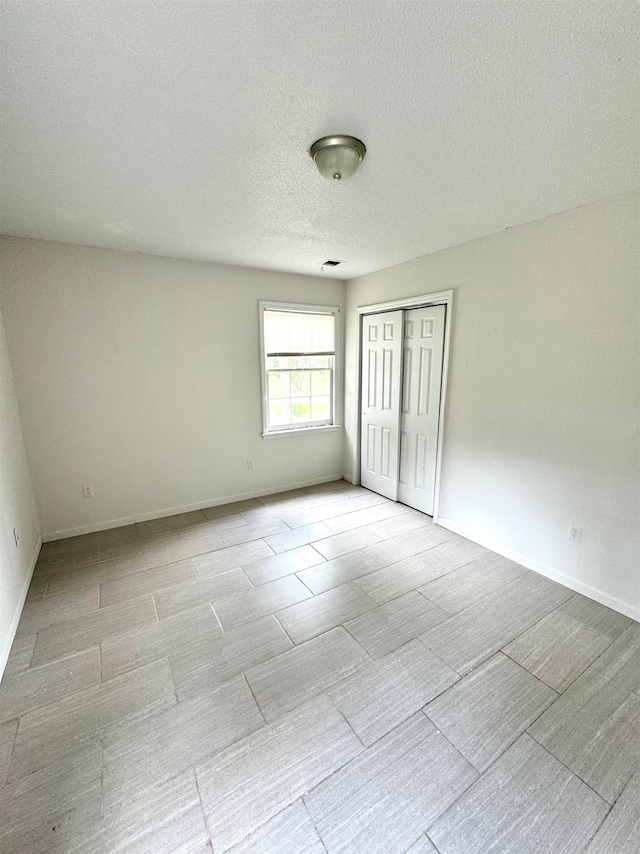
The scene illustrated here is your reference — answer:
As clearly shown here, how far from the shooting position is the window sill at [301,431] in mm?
3945

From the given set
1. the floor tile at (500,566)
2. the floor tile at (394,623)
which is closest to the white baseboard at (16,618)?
the floor tile at (394,623)

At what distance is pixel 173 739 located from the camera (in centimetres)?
144

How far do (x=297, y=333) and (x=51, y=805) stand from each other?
12.3 feet

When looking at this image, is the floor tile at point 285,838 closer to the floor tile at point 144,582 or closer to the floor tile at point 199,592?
the floor tile at point 199,592

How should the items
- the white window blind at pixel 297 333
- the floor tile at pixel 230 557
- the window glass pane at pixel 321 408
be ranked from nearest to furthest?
the floor tile at pixel 230 557 → the white window blind at pixel 297 333 → the window glass pane at pixel 321 408

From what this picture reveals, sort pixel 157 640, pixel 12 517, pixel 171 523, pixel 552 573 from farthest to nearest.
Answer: pixel 171 523 → pixel 552 573 → pixel 12 517 → pixel 157 640

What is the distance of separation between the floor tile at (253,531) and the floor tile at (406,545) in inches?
34.4

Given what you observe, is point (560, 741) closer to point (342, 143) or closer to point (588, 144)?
point (588, 144)

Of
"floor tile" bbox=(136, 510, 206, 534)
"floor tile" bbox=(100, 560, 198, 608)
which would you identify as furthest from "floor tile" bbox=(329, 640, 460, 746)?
"floor tile" bbox=(136, 510, 206, 534)

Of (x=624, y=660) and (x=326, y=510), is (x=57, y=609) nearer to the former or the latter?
(x=326, y=510)

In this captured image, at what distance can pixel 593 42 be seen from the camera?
3.37ft

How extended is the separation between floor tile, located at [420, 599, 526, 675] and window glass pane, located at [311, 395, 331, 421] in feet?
8.71

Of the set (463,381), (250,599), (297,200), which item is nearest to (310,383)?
(463,381)

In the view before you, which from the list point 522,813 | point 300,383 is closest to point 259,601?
point 522,813
